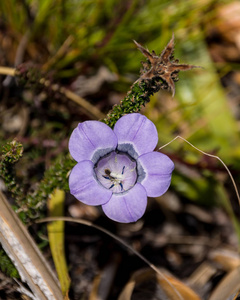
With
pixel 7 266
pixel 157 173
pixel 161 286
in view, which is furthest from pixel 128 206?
pixel 161 286

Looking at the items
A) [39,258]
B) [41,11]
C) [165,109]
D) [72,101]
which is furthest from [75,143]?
[165,109]

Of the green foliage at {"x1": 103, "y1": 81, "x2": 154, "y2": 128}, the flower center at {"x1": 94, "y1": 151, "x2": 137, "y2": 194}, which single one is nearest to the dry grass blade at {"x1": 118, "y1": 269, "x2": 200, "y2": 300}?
the flower center at {"x1": 94, "y1": 151, "x2": 137, "y2": 194}

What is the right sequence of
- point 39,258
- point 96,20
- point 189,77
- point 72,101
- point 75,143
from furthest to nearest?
1. point 189,77
2. point 96,20
3. point 72,101
4. point 39,258
5. point 75,143

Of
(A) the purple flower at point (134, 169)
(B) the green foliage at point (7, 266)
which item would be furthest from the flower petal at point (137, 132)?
(B) the green foliage at point (7, 266)

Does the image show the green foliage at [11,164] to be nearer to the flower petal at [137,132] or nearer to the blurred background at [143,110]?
the flower petal at [137,132]

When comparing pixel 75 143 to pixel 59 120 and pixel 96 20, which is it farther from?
pixel 96 20
